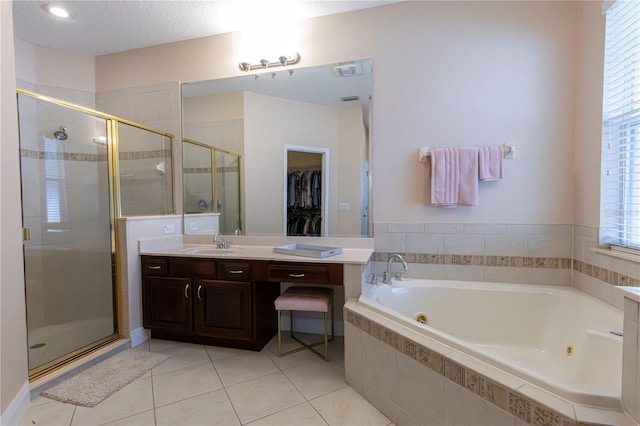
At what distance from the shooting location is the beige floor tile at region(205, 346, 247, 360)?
2.23 metres

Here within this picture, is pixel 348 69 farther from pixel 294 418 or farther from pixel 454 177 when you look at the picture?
pixel 294 418

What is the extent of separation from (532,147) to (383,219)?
1194mm

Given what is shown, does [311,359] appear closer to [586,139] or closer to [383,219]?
[383,219]

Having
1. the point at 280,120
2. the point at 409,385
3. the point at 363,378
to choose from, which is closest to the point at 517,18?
the point at 280,120

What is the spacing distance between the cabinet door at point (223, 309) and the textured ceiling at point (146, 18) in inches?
86.6

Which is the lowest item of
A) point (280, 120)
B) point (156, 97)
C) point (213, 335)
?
point (213, 335)

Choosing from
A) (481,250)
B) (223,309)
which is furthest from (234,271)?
(481,250)

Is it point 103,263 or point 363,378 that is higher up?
point 103,263

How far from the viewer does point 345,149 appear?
2486 millimetres

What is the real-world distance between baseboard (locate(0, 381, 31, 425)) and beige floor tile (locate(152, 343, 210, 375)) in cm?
63

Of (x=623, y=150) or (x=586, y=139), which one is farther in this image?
(x=586, y=139)

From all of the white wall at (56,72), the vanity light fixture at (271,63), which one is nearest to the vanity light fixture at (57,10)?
→ the white wall at (56,72)

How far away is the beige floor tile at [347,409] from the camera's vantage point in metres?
1.55

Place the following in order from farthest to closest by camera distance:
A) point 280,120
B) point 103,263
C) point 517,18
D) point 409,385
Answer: point 280,120, point 103,263, point 517,18, point 409,385
